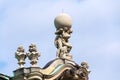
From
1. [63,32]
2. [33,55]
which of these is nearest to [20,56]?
[33,55]

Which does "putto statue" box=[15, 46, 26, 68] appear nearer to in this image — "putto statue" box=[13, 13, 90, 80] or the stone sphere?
"putto statue" box=[13, 13, 90, 80]

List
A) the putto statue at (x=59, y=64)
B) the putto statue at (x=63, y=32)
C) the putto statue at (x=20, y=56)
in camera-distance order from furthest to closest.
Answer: the putto statue at (x=63, y=32), the putto statue at (x=20, y=56), the putto statue at (x=59, y=64)

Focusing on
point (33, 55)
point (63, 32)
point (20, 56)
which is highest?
point (63, 32)

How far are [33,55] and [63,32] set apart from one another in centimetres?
357

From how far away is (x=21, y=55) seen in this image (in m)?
42.6

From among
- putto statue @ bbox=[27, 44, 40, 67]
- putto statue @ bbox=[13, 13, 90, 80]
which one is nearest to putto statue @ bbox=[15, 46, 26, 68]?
putto statue @ bbox=[13, 13, 90, 80]

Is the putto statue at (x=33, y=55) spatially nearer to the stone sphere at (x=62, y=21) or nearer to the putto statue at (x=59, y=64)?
the putto statue at (x=59, y=64)

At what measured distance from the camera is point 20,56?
42625mm

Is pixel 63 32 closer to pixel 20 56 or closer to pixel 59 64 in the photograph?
pixel 59 64

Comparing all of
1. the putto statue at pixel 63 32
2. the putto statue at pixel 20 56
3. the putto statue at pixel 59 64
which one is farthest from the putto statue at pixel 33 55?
the putto statue at pixel 63 32

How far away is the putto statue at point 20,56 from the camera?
42562 mm

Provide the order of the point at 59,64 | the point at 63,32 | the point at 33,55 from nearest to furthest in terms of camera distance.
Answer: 1. the point at 33,55
2. the point at 59,64
3. the point at 63,32

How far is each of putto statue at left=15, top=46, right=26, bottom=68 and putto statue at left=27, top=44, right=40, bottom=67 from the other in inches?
14.4

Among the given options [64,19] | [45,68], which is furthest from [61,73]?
[64,19]
